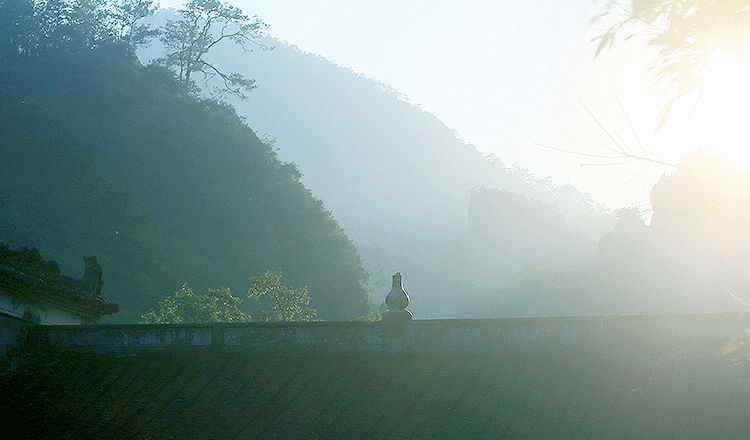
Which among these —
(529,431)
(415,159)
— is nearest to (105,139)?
(529,431)

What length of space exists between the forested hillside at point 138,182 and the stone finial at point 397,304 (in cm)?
3571

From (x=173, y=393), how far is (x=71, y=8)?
63.6 metres

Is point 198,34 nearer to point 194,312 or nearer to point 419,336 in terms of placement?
point 194,312

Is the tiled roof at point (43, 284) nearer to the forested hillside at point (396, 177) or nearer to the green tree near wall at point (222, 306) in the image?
the green tree near wall at point (222, 306)

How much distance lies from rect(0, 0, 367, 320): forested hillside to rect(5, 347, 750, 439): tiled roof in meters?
33.4

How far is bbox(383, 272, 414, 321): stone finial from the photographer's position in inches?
772

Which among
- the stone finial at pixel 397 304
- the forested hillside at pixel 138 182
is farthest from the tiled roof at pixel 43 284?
the forested hillside at pixel 138 182

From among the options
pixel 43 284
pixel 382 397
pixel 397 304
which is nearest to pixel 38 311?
pixel 43 284

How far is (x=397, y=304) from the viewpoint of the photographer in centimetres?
1986

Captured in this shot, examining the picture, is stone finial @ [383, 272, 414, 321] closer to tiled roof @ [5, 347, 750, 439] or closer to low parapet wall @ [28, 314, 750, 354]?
low parapet wall @ [28, 314, 750, 354]

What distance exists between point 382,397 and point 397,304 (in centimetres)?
233

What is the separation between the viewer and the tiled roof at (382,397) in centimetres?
1705

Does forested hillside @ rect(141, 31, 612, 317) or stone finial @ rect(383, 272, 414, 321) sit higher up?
forested hillside @ rect(141, 31, 612, 317)

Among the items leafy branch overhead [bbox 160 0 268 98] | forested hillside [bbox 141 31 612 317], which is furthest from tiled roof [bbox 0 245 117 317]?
forested hillside [bbox 141 31 612 317]
